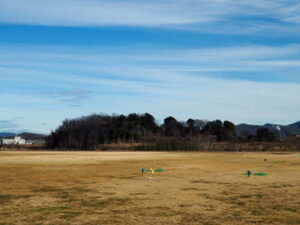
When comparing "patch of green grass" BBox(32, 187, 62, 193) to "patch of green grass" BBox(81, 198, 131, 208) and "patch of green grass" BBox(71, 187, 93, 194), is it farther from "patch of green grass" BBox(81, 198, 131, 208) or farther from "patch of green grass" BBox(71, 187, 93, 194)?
"patch of green grass" BBox(81, 198, 131, 208)

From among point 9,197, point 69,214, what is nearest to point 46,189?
point 9,197

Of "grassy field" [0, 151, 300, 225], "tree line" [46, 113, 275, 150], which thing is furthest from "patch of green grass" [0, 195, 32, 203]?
"tree line" [46, 113, 275, 150]

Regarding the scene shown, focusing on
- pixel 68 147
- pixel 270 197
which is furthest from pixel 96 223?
pixel 68 147

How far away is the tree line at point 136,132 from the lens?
9890cm

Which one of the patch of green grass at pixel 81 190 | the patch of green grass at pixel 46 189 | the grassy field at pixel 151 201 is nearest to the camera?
the grassy field at pixel 151 201

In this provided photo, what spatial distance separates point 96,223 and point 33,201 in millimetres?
4949

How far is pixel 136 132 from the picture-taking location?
345ft

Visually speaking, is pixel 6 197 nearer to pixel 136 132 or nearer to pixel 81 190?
pixel 81 190

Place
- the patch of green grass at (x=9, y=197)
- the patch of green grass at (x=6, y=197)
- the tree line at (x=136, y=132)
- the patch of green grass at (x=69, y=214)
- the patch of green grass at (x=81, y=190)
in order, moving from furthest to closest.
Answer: the tree line at (x=136, y=132), the patch of green grass at (x=81, y=190), the patch of green grass at (x=6, y=197), the patch of green grass at (x=9, y=197), the patch of green grass at (x=69, y=214)

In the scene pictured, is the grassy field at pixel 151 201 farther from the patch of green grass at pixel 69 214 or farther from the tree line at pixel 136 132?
the tree line at pixel 136 132

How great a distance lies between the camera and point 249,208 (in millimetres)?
13383

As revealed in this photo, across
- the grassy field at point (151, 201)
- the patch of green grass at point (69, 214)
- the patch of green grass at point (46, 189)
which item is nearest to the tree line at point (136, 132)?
the grassy field at point (151, 201)

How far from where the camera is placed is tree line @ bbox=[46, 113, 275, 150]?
98900 millimetres

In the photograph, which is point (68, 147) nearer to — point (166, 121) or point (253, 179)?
point (166, 121)
